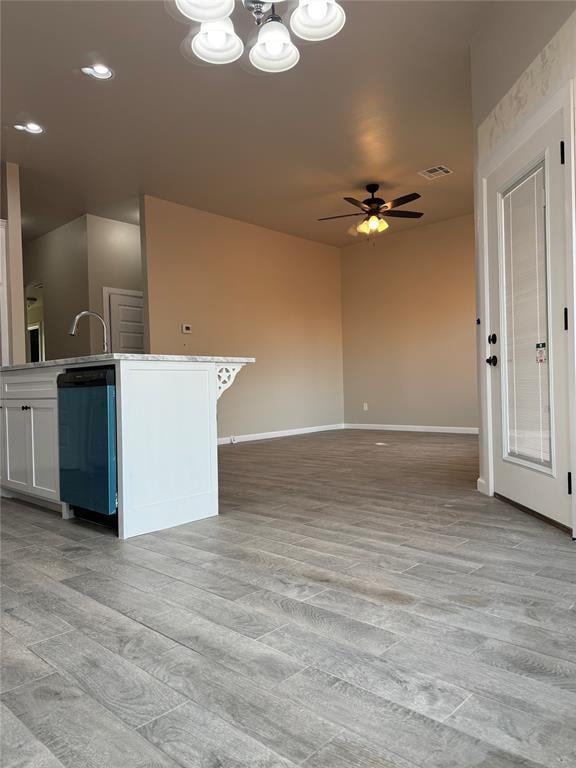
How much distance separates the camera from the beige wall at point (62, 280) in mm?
7051

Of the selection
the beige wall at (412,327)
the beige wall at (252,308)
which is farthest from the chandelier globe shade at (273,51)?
the beige wall at (412,327)

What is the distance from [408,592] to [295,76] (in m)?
3.75

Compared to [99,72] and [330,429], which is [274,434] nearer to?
[330,429]

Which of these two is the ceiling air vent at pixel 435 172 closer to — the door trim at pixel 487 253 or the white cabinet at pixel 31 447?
the door trim at pixel 487 253

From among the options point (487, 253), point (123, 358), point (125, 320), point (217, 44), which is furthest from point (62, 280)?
point (487, 253)

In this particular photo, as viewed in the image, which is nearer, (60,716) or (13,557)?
(60,716)

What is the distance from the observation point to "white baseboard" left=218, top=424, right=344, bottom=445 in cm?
730

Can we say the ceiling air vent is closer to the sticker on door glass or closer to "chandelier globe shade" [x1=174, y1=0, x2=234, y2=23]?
the sticker on door glass

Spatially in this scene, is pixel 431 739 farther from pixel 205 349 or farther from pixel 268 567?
pixel 205 349

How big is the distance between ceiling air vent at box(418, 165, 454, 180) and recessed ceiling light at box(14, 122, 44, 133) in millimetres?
3956

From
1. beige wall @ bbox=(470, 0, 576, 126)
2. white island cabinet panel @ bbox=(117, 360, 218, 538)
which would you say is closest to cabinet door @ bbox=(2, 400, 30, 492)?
white island cabinet panel @ bbox=(117, 360, 218, 538)

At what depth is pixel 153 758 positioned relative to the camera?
1109 mm

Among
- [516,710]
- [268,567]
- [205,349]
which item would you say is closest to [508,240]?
[268,567]

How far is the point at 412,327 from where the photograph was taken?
8.26m
